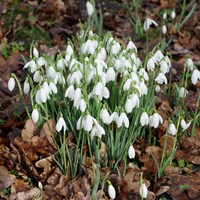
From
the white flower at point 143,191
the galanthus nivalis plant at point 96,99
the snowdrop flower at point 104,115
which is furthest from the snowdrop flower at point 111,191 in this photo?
the snowdrop flower at point 104,115

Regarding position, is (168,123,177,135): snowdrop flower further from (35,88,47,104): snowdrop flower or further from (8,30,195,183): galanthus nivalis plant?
(35,88,47,104): snowdrop flower

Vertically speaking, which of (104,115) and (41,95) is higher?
(41,95)

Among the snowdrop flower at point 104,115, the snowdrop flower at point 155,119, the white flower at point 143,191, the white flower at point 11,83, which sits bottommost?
the white flower at point 143,191

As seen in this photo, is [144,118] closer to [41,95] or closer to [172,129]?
[172,129]

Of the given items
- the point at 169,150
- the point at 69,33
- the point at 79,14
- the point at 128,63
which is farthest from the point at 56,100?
the point at 79,14

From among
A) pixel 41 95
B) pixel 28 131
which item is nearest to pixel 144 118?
pixel 41 95

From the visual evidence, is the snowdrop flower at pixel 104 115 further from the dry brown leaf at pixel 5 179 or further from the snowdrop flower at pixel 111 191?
the dry brown leaf at pixel 5 179

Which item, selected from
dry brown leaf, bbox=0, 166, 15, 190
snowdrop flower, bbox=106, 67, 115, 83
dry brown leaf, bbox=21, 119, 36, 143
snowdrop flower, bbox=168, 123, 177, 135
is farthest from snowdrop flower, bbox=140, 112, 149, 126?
dry brown leaf, bbox=0, 166, 15, 190

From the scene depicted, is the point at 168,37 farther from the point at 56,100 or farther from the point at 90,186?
the point at 90,186
